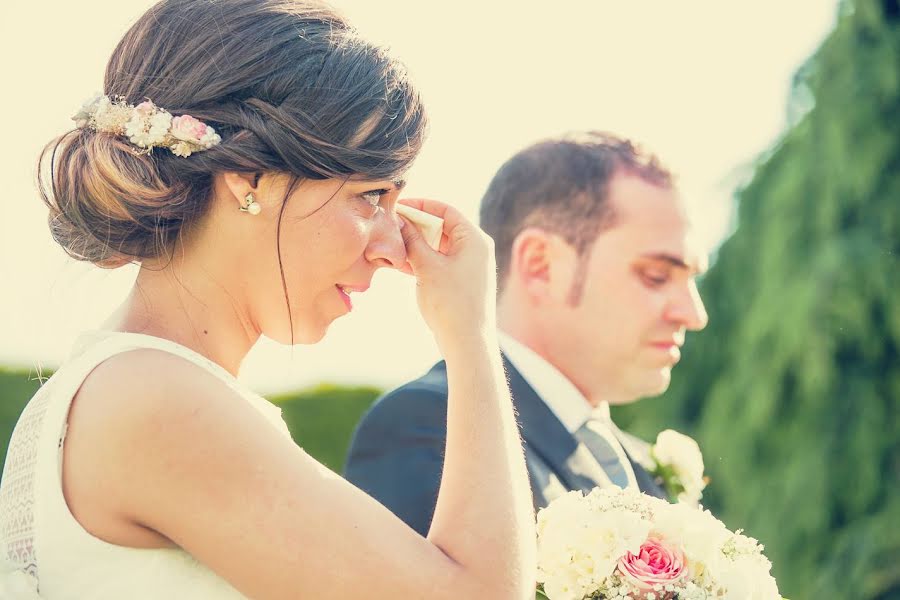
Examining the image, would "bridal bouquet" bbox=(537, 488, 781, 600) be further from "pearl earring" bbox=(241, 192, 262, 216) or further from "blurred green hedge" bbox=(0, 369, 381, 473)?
"blurred green hedge" bbox=(0, 369, 381, 473)

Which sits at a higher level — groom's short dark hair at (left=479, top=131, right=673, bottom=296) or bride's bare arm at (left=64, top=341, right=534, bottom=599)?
groom's short dark hair at (left=479, top=131, right=673, bottom=296)

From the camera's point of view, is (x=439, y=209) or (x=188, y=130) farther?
(x=439, y=209)

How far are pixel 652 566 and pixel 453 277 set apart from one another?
0.81 m

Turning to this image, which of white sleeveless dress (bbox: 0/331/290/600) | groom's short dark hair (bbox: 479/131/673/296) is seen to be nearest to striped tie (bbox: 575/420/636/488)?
groom's short dark hair (bbox: 479/131/673/296)

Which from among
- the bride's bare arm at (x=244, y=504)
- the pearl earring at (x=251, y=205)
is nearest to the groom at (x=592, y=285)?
the pearl earring at (x=251, y=205)

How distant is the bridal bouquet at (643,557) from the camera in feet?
8.57

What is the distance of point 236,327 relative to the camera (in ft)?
8.07

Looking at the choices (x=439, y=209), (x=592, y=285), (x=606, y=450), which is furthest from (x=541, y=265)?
(x=439, y=209)

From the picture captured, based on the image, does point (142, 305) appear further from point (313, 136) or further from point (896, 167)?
point (896, 167)

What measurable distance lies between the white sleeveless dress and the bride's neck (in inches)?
5.2

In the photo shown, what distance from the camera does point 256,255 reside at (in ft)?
7.80

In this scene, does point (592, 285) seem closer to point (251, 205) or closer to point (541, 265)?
point (541, 265)

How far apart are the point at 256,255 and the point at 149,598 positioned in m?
0.71

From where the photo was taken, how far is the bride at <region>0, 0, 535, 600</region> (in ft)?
6.70
